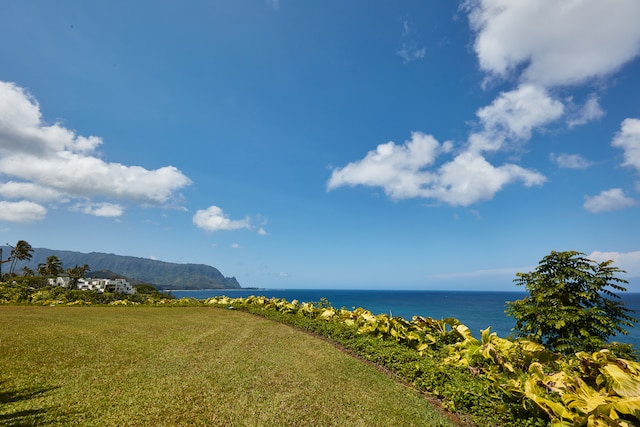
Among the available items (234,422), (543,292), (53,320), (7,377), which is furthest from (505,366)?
(53,320)

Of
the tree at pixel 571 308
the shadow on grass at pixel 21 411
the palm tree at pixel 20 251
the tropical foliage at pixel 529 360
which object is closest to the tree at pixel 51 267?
the palm tree at pixel 20 251

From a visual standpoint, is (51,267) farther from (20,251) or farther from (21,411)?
(21,411)

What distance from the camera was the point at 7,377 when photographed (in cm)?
679

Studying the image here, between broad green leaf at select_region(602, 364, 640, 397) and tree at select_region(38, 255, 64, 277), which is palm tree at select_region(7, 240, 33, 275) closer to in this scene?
tree at select_region(38, 255, 64, 277)

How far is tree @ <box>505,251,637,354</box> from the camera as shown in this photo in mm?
8773

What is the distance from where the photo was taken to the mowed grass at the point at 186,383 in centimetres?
571

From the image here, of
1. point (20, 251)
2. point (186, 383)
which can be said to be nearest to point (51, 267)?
point (20, 251)

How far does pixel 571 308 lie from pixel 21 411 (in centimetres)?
1345

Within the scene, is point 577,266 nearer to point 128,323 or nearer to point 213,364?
point 213,364

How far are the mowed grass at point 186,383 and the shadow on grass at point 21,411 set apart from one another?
17 millimetres

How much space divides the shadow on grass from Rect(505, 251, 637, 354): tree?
41.1ft

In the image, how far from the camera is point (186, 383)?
7.27 m

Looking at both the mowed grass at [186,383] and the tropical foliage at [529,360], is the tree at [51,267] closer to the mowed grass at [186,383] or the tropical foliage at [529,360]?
the mowed grass at [186,383]

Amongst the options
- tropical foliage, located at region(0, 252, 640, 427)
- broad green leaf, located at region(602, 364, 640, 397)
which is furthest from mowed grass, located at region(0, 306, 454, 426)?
broad green leaf, located at region(602, 364, 640, 397)
